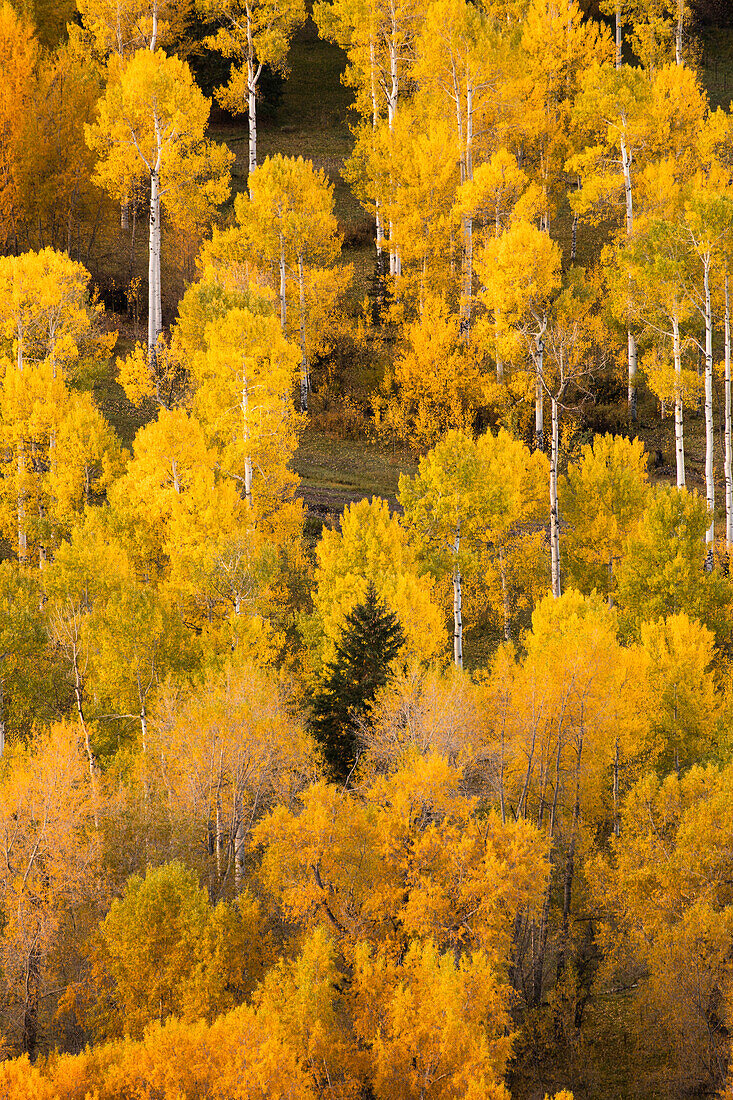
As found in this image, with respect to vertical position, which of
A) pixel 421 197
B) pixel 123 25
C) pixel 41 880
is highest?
pixel 123 25

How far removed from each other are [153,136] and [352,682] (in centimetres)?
2634

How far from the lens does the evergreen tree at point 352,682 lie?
31391 mm

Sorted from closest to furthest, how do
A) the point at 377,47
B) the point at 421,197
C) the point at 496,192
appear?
1. the point at 496,192
2. the point at 421,197
3. the point at 377,47

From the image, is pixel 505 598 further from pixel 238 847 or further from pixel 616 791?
pixel 238 847

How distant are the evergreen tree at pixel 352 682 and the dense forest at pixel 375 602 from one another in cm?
12

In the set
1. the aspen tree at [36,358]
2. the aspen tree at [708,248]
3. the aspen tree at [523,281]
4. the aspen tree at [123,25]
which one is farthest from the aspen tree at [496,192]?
the aspen tree at [123,25]

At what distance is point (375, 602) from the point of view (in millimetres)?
32250

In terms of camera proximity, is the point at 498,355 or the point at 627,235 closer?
the point at 498,355

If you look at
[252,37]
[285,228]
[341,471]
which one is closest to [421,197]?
[285,228]

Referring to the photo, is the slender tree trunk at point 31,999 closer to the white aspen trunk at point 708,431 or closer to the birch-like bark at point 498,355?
the white aspen trunk at point 708,431

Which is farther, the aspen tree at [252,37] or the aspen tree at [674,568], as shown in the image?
the aspen tree at [252,37]

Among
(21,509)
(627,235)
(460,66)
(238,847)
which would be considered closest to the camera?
(238,847)

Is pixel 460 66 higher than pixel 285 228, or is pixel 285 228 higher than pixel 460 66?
pixel 460 66

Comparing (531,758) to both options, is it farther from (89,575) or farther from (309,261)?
(309,261)
